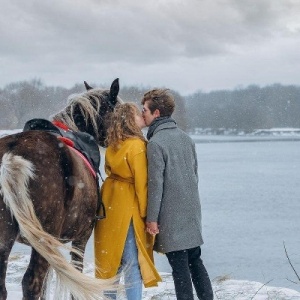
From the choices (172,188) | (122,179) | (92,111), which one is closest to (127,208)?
(122,179)

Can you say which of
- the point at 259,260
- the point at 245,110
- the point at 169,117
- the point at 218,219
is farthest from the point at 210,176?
the point at 245,110

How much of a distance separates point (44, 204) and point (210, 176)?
30.6 metres

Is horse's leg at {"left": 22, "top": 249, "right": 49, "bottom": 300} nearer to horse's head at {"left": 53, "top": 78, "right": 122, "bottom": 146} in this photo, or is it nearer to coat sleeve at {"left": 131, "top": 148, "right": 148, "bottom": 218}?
coat sleeve at {"left": 131, "top": 148, "right": 148, "bottom": 218}

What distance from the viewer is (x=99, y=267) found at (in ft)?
12.6

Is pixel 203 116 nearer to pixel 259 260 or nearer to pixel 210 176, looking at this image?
pixel 210 176

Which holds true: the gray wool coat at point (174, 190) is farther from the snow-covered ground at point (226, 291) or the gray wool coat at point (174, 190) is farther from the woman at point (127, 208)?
the snow-covered ground at point (226, 291)

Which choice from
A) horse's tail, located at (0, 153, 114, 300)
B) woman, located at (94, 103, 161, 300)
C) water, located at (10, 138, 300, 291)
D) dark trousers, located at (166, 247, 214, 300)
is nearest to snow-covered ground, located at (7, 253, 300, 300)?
water, located at (10, 138, 300, 291)

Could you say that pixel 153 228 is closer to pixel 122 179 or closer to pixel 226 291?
pixel 122 179

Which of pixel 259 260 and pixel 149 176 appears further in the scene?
pixel 259 260

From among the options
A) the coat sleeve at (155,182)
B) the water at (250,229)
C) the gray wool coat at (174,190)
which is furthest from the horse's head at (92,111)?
the water at (250,229)

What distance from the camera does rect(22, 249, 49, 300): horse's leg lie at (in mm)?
3307

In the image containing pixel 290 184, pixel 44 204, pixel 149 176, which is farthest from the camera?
pixel 290 184

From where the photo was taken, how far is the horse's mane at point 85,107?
13.6ft

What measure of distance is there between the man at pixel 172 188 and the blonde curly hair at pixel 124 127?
13 centimetres
